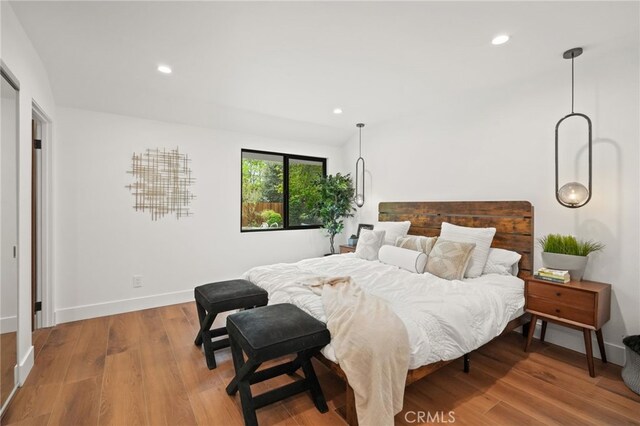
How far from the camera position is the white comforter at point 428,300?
185 centimetres

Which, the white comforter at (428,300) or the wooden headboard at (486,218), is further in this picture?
the wooden headboard at (486,218)

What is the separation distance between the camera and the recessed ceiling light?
229 cm

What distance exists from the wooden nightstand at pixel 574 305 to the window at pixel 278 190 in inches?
133

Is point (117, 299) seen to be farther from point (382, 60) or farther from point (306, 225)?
point (382, 60)

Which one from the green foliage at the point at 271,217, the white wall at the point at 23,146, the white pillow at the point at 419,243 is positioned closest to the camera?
the white wall at the point at 23,146

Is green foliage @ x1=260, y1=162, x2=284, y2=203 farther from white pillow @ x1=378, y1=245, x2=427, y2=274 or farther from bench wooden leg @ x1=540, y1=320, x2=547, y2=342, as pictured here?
bench wooden leg @ x1=540, y1=320, x2=547, y2=342

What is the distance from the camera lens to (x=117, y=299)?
357 centimetres

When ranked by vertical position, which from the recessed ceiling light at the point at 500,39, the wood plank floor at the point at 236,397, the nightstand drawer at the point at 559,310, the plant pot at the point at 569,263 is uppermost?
the recessed ceiling light at the point at 500,39

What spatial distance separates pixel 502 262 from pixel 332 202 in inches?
107

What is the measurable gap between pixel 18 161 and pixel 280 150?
3.21 m

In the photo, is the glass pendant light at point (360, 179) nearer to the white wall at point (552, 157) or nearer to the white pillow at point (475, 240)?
the white wall at point (552, 157)

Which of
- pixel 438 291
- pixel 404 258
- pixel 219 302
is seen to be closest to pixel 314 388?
pixel 219 302

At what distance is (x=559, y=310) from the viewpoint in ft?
7.90

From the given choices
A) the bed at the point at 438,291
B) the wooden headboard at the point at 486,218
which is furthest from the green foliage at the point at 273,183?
the wooden headboard at the point at 486,218
